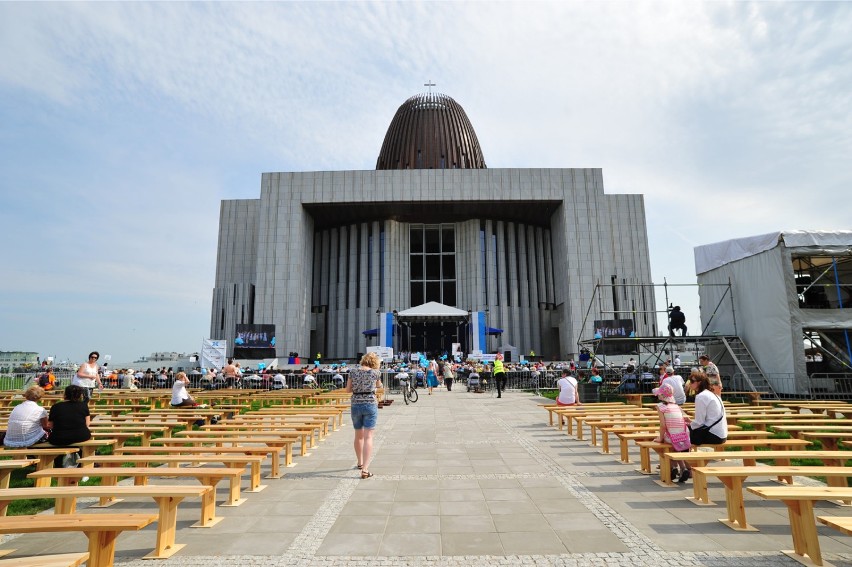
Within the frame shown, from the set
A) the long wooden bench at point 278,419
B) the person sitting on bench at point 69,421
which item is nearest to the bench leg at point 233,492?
the long wooden bench at point 278,419

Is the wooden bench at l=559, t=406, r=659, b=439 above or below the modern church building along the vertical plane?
below

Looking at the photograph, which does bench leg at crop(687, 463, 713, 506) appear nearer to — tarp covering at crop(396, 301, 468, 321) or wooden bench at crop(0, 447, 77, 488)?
wooden bench at crop(0, 447, 77, 488)

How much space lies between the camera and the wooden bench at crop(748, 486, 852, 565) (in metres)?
3.61

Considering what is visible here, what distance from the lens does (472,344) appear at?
3588 centimetres

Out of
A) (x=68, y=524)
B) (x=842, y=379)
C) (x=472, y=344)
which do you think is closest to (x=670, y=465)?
(x=68, y=524)

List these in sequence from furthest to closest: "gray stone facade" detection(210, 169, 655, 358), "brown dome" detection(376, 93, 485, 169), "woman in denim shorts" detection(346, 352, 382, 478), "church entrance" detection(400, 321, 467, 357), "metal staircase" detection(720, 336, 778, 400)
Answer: "brown dome" detection(376, 93, 485, 169) → "church entrance" detection(400, 321, 467, 357) → "gray stone facade" detection(210, 169, 655, 358) → "metal staircase" detection(720, 336, 778, 400) → "woman in denim shorts" detection(346, 352, 382, 478)

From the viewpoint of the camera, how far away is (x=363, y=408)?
261 inches

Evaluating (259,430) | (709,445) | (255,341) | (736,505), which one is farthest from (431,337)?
(736,505)

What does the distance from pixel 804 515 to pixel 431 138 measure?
49.8 metres

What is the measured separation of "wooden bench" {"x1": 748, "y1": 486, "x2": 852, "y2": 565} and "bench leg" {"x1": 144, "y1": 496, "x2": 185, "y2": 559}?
4.79 meters

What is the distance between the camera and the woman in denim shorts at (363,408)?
21.6 feet

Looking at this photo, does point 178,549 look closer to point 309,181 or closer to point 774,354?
point 774,354

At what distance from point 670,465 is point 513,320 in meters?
36.1

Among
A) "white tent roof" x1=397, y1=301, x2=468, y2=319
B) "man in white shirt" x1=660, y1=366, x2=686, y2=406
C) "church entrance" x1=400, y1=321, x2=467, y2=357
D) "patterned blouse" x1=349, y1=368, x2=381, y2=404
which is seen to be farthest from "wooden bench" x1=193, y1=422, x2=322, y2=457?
"church entrance" x1=400, y1=321, x2=467, y2=357
